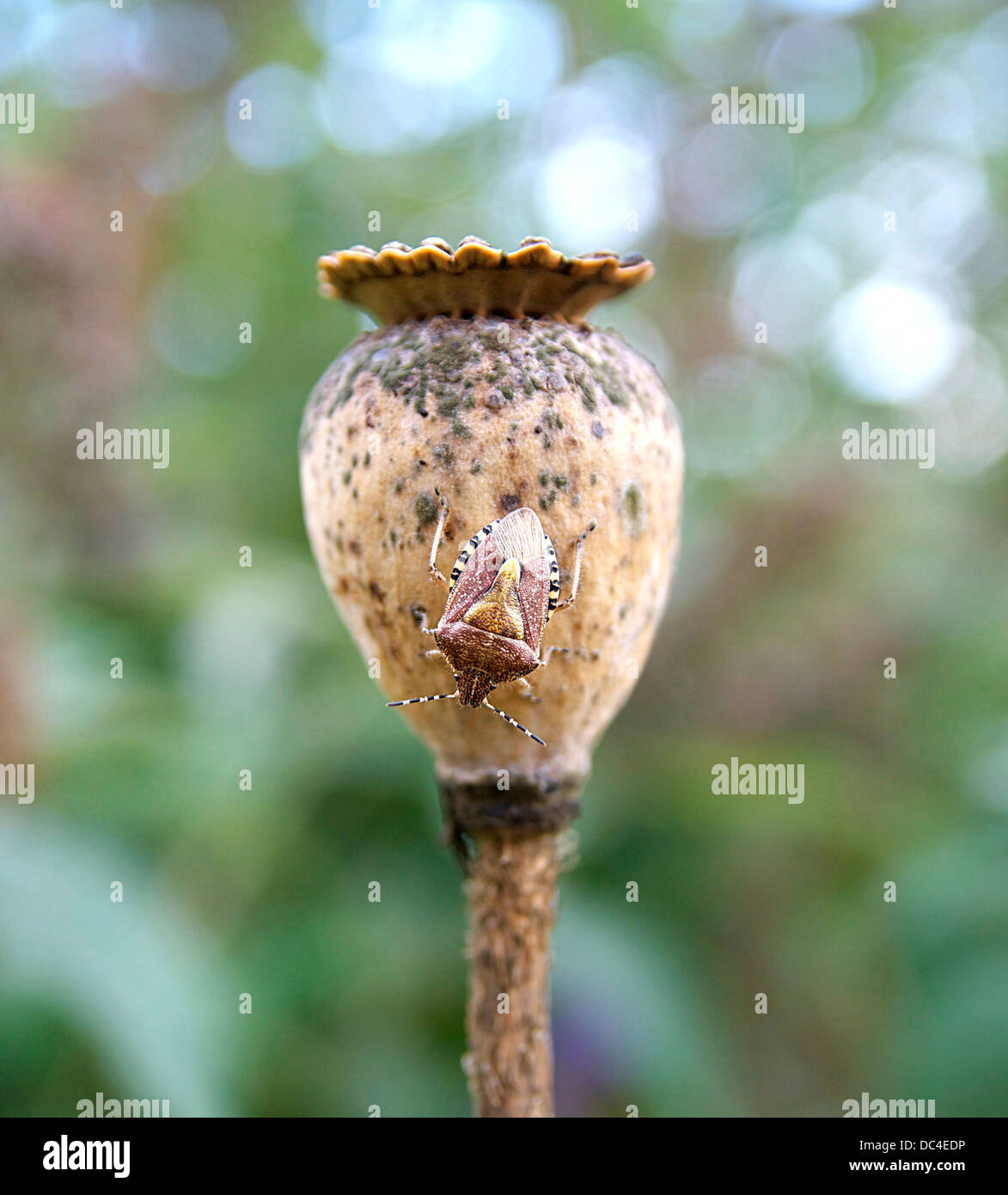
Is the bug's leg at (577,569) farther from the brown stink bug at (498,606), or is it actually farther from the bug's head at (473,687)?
the bug's head at (473,687)

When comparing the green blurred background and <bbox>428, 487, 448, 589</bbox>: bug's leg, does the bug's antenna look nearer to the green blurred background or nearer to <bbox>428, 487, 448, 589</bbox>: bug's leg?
<bbox>428, 487, 448, 589</bbox>: bug's leg

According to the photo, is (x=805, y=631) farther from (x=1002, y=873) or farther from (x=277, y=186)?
(x=277, y=186)

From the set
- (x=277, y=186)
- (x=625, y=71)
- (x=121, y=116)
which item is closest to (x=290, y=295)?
(x=277, y=186)

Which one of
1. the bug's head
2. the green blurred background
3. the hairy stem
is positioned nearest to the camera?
the hairy stem

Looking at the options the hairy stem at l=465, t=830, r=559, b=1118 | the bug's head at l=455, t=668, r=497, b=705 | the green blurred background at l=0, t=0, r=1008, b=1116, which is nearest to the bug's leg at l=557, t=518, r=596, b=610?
the bug's head at l=455, t=668, r=497, b=705

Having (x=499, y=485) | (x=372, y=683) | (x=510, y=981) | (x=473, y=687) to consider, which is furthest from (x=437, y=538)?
(x=372, y=683)

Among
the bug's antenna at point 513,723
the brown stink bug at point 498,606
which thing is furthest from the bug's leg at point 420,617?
the bug's antenna at point 513,723

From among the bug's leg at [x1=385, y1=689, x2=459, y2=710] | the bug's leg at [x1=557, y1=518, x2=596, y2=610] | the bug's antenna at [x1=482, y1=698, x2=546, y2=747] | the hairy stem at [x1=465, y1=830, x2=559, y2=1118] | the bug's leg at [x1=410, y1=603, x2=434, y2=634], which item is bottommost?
the hairy stem at [x1=465, y1=830, x2=559, y2=1118]
